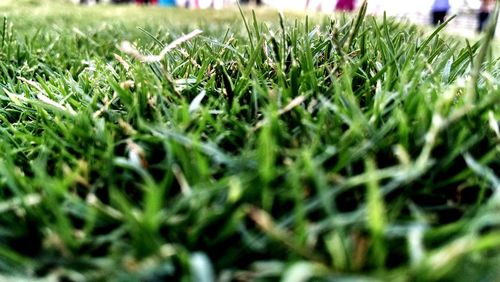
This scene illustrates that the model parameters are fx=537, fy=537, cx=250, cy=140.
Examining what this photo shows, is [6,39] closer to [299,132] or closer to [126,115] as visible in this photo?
[126,115]

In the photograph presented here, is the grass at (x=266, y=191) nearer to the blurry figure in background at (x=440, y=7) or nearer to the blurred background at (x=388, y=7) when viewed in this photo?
the blurred background at (x=388, y=7)

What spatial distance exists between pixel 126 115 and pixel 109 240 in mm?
380

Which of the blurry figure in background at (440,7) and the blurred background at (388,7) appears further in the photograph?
the blurry figure in background at (440,7)

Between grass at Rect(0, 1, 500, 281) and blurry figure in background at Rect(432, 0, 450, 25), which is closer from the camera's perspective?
grass at Rect(0, 1, 500, 281)

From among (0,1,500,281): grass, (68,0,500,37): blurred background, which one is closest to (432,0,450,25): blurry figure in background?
(68,0,500,37): blurred background

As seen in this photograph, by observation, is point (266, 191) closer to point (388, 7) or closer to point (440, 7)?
point (388, 7)

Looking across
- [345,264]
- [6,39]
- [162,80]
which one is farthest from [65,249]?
[6,39]

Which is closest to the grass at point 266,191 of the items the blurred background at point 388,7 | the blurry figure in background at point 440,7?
the blurred background at point 388,7

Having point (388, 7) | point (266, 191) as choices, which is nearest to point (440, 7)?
point (388, 7)

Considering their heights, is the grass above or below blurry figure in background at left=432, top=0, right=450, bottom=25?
above

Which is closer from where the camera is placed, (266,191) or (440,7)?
(266,191)

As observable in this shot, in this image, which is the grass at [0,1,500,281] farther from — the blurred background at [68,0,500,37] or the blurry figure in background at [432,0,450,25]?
the blurry figure in background at [432,0,450,25]

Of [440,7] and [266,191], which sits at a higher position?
[266,191]

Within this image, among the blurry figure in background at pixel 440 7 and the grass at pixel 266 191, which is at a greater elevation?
the grass at pixel 266 191
